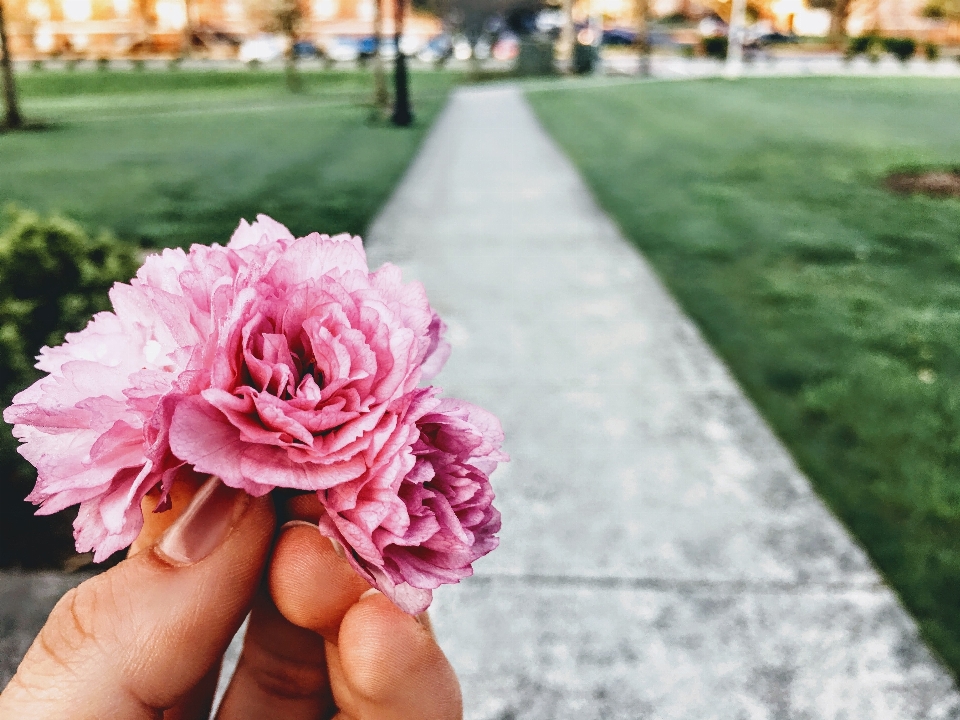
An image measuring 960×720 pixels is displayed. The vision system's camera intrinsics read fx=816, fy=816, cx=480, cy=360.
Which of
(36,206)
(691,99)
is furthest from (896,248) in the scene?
(691,99)

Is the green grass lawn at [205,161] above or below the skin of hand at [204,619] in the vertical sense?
below

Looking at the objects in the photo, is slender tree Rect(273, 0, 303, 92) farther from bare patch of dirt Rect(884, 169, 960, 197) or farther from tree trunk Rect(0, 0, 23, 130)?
bare patch of dirt Rect(884, 169, 960, 197)

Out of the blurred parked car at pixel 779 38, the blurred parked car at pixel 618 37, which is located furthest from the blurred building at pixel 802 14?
the blurred parked car at pixel 779 38

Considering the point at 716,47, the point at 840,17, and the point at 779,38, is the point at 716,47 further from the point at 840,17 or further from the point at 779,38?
the point at 840,17

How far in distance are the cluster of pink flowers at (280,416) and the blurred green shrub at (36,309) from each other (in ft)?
6.43

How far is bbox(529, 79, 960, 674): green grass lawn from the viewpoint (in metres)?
3.28

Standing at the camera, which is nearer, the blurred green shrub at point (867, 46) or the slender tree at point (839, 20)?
the blurred green shrub at point (867, 46)

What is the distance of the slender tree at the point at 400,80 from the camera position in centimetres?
1424

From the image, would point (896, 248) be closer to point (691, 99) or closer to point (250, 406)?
point (250, 406)

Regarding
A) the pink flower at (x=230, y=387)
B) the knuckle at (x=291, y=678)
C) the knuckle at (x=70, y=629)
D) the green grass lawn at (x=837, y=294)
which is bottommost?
the green grass lawn at (x=837, y=294)

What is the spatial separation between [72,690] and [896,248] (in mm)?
7603

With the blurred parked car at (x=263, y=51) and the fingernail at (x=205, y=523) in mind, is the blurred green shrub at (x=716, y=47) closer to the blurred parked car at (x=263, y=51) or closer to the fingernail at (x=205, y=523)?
the blurred parked car at (x=263, y=51)

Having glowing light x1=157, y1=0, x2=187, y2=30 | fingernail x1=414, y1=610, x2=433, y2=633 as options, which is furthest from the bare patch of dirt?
glowing light x1=157, y1=0, x2=187, y2=30

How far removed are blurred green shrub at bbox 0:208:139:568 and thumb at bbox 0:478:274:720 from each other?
1772 millimetres
